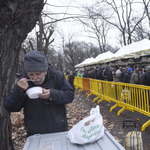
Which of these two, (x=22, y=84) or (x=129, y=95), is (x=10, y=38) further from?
(x=129, y=95)

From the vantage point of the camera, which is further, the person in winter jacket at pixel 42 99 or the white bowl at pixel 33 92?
the person in winter jacket at pixel 42 99

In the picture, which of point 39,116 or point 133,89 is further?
point 133,89

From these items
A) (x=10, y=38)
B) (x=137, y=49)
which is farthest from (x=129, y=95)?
(x=137, y=49)

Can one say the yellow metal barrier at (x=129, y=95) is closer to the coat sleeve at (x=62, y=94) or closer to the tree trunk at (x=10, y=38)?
the coat sleeve at (x=62, y=94)

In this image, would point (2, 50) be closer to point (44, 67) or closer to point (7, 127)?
point (44, 67)

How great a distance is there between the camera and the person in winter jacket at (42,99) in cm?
167

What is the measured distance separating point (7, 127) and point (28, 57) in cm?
154

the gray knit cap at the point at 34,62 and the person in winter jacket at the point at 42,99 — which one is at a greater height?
the gray knit cap at the point at 34,62

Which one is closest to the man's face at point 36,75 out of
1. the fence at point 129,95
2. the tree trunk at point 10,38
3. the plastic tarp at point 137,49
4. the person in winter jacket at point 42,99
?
the person in winter jacket at point 42,99

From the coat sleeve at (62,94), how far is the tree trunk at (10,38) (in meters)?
1.12

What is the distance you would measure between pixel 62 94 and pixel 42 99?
26cm

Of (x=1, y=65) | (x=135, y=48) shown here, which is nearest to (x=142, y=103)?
(x=1, y=65)

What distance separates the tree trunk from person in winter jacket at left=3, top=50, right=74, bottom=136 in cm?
81

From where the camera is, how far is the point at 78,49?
55.6 meters
